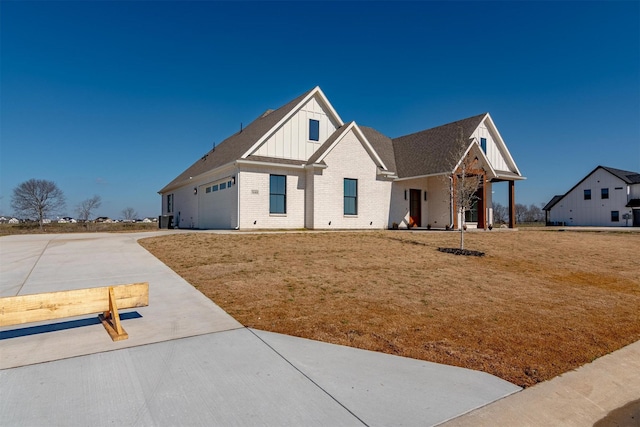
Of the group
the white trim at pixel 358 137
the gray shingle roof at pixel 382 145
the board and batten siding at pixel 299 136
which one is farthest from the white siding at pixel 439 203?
the board and batten siding at pixel 299 136

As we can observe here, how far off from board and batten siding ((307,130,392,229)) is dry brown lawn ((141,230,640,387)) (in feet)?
20.2

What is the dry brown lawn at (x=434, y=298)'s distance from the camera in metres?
Answer: 4.38

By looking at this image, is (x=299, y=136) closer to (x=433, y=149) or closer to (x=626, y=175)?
(x=433, y=149)

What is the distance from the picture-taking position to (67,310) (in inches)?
171

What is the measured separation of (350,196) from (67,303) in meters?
16.6

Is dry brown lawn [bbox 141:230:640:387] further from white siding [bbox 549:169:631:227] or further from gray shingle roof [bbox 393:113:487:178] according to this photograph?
white siding [bbox 549:169:631:227]

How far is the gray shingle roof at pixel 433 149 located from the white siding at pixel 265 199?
7.38 meters

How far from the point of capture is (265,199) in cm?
1792

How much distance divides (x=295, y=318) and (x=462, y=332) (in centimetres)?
243

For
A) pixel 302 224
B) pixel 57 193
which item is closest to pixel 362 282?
pixel 302 224

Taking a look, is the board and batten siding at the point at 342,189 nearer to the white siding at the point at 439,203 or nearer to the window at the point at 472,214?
the white siding at the point at 439,203

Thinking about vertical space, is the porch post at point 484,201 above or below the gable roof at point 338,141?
below

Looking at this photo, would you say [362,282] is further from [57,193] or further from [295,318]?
[57,193]

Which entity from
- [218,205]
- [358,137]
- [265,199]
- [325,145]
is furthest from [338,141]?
[218,205]
